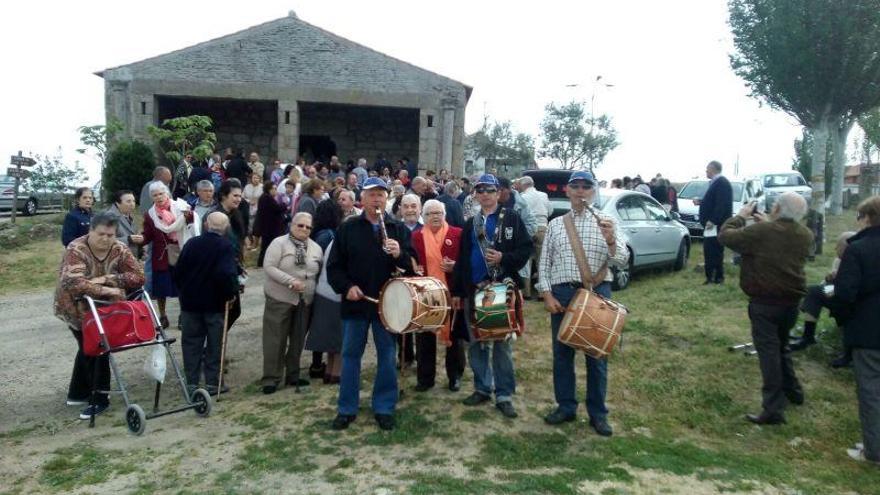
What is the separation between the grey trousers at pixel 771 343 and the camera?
5.48m

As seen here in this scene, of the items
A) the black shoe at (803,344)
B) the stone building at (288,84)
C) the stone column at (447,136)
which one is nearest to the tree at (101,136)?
the stone building at (288,84)

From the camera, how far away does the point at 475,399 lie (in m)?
5.71

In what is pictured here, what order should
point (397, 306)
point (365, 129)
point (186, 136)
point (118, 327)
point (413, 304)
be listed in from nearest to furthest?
point (413, 304) → point (397, 306) → point (118, 327) → point (186, 136) → point (365, 129)

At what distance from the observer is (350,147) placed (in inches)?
862

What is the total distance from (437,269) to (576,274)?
130 centimetres

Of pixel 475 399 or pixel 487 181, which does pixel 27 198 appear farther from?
pixel 475 399

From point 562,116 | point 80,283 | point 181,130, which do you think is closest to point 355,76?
point 181,130

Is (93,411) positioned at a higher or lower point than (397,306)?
lower

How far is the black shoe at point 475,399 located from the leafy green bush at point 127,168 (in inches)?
558

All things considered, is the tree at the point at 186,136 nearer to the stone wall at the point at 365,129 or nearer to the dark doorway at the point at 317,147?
the stone wall at the point at 365,129

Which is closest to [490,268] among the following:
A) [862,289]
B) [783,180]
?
[862,289]

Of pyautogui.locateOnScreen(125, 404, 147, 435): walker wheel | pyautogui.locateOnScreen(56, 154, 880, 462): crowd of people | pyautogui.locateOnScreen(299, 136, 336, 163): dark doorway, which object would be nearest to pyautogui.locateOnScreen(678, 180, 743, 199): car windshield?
pyautogui.locateOnScreen(299, 136, 336, 163): dark doorway

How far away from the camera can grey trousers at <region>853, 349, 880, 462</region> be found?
16.1ft

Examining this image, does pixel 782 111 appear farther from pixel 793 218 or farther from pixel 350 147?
pixel 793 218
